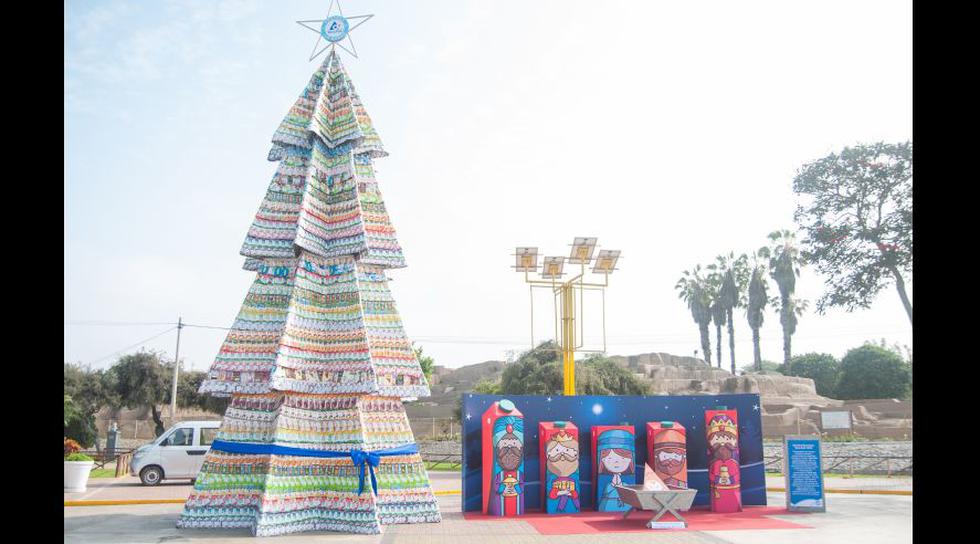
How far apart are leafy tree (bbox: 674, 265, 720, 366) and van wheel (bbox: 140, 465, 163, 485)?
43123mm

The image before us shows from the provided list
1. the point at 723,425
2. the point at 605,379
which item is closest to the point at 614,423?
the point at 723,425

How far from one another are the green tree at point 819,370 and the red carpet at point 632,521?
44.3 meters

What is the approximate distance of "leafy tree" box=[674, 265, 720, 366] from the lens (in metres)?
54.6

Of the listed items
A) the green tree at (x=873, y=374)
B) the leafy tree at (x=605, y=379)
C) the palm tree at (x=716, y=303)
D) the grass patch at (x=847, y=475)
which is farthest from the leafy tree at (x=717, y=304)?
the grass patch at (x=847, y=475)

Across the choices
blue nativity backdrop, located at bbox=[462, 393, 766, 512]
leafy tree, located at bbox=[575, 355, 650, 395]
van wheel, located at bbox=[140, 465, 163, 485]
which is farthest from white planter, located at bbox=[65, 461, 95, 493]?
leafy tree, located at bbox=[575, 355, 650, 395]

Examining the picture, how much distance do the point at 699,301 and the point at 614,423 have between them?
141 feet

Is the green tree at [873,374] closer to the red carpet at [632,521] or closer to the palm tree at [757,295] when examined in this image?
the palm tree at [757,295]

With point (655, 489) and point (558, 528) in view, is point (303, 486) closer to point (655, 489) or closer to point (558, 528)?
point (558, 528)

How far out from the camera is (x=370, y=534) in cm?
1016

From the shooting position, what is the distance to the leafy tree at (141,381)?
119 feet

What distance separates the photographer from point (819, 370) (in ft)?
181

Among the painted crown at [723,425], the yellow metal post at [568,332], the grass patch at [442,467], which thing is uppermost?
the yellow metal post at [568,332]

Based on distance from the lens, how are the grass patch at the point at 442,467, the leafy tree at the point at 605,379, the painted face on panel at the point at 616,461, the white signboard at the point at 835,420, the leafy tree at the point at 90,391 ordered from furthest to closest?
the leafy tree at the point at 90,391 → the leafy tree at the point at 605,379 → the white signboard at the point at 835,420 → the grass patch at the point at 442,467 → the painted face on panel at the point at 616,461
